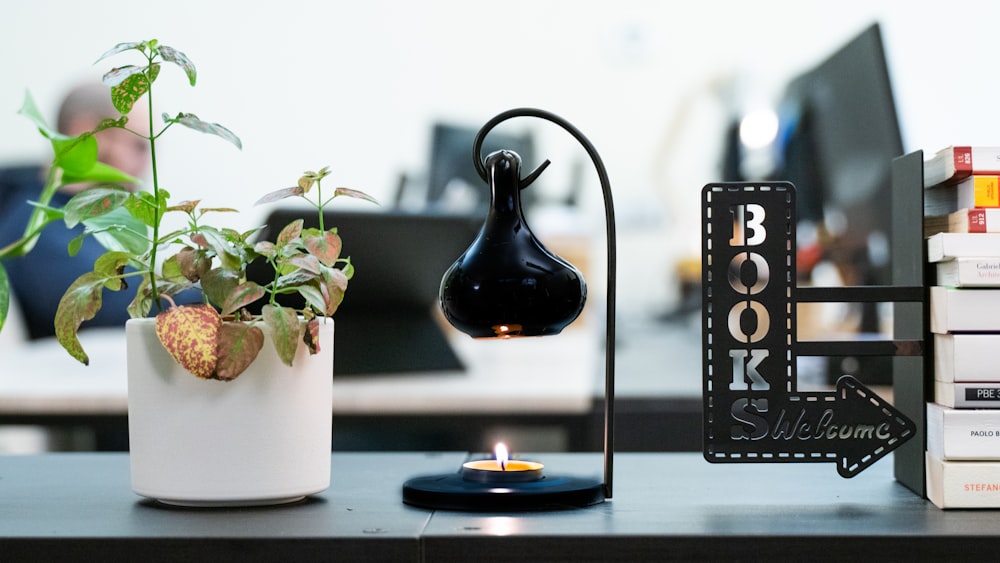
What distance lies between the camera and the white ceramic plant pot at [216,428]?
2.40ft

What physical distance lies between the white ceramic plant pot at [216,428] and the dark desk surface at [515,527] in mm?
19

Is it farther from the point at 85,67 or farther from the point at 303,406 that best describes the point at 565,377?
the point at 85,67

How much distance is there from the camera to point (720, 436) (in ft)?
2.56

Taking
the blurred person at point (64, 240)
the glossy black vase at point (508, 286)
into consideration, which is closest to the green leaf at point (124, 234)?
the glossy black vase at point (508, 286)

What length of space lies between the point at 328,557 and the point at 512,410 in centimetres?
92

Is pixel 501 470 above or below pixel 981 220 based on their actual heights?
below

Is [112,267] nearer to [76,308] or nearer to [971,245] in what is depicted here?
[76,308]

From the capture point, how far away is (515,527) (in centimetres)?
65

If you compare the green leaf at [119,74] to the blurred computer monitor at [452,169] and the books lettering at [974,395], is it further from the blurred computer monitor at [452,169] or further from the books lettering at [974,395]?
the blurred computer monitor at [452,169]

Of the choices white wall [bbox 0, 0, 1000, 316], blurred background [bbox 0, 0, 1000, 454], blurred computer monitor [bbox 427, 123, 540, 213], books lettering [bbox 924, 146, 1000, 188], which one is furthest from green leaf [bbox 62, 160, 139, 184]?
white wall [bbox 0, 0, 1000, 316]

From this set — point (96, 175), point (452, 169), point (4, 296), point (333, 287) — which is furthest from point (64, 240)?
point (333, 287)

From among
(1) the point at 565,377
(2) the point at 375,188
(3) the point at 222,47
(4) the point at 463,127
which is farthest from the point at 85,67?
(1) the point at 565,377

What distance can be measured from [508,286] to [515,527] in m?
0.18

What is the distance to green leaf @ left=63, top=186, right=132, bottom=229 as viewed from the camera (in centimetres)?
73
